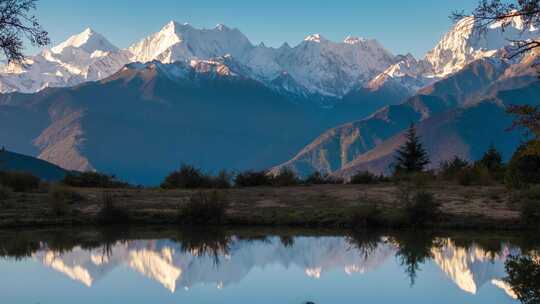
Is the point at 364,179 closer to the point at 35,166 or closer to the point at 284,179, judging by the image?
the point at 284,179

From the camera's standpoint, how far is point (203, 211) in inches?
1603

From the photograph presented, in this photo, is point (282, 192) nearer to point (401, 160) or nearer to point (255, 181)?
point (255, 181)

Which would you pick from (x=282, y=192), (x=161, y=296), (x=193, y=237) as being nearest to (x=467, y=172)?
(x=282, y=192)

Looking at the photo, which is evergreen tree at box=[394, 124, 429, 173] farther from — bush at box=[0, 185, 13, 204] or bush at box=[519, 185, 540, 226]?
bush at box=[0, 185, 13, 204]

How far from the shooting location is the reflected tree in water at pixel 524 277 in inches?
848

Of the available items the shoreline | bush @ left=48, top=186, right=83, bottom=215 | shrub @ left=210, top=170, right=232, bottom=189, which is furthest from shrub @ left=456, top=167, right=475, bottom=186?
bush @ left=48, top=186, right=83, bottom=215

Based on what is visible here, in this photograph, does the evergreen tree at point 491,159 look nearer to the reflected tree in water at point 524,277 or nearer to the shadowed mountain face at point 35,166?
the reflected tree in water at point 524,277

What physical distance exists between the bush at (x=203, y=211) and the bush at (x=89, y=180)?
22.8 metres

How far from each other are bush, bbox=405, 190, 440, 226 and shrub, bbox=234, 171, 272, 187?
24971mm

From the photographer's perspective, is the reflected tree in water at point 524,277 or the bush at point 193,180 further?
the bush at point 193,180

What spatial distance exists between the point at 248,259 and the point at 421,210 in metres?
13.1

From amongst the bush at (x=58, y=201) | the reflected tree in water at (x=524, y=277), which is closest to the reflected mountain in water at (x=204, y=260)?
the reflected tree in water at (x=524, y=277)

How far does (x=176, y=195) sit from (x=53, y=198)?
10674 millimetres

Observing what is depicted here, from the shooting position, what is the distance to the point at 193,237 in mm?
36062
